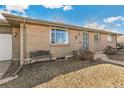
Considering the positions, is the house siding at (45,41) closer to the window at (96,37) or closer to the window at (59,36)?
the window at (59,36)

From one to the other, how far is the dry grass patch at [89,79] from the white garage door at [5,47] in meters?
6.57

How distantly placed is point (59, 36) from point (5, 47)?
176 inches

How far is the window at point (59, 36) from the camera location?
39.1 ft

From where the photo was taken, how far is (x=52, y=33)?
11859mm

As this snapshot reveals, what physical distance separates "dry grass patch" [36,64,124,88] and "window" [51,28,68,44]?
16.8ft

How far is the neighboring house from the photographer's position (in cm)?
988

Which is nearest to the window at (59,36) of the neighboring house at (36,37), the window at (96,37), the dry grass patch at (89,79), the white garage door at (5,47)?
the neighboring house at (36,37)

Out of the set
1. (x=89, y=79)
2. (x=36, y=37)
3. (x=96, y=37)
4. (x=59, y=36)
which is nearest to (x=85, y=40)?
(x=96, y=37)

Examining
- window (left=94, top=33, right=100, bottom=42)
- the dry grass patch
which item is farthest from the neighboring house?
the dry grass patch

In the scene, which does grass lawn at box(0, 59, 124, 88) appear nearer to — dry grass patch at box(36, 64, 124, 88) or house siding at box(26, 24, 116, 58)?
dry grass patch at box(36, 64, 124, 88)
